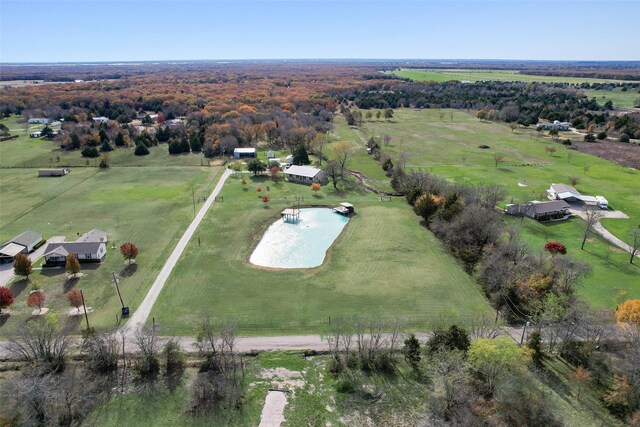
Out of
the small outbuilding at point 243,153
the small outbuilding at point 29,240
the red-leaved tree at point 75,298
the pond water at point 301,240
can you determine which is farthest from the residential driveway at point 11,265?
the small outbuilding at point 243,153

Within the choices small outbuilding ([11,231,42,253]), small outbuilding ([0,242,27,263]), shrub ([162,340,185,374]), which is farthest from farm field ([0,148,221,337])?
shrub ([162,340,185,374])

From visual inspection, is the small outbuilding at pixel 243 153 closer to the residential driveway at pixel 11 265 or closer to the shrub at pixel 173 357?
the residential driveway at pixel 11 265

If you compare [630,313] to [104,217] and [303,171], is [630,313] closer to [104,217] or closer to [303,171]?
[303,171]

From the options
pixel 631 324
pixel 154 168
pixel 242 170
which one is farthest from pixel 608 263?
pixel 154 168

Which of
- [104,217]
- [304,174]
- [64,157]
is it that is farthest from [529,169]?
[64,157]

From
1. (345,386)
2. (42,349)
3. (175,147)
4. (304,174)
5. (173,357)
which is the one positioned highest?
(175,147)

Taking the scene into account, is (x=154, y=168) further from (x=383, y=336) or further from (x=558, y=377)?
(x=558, y=377)
